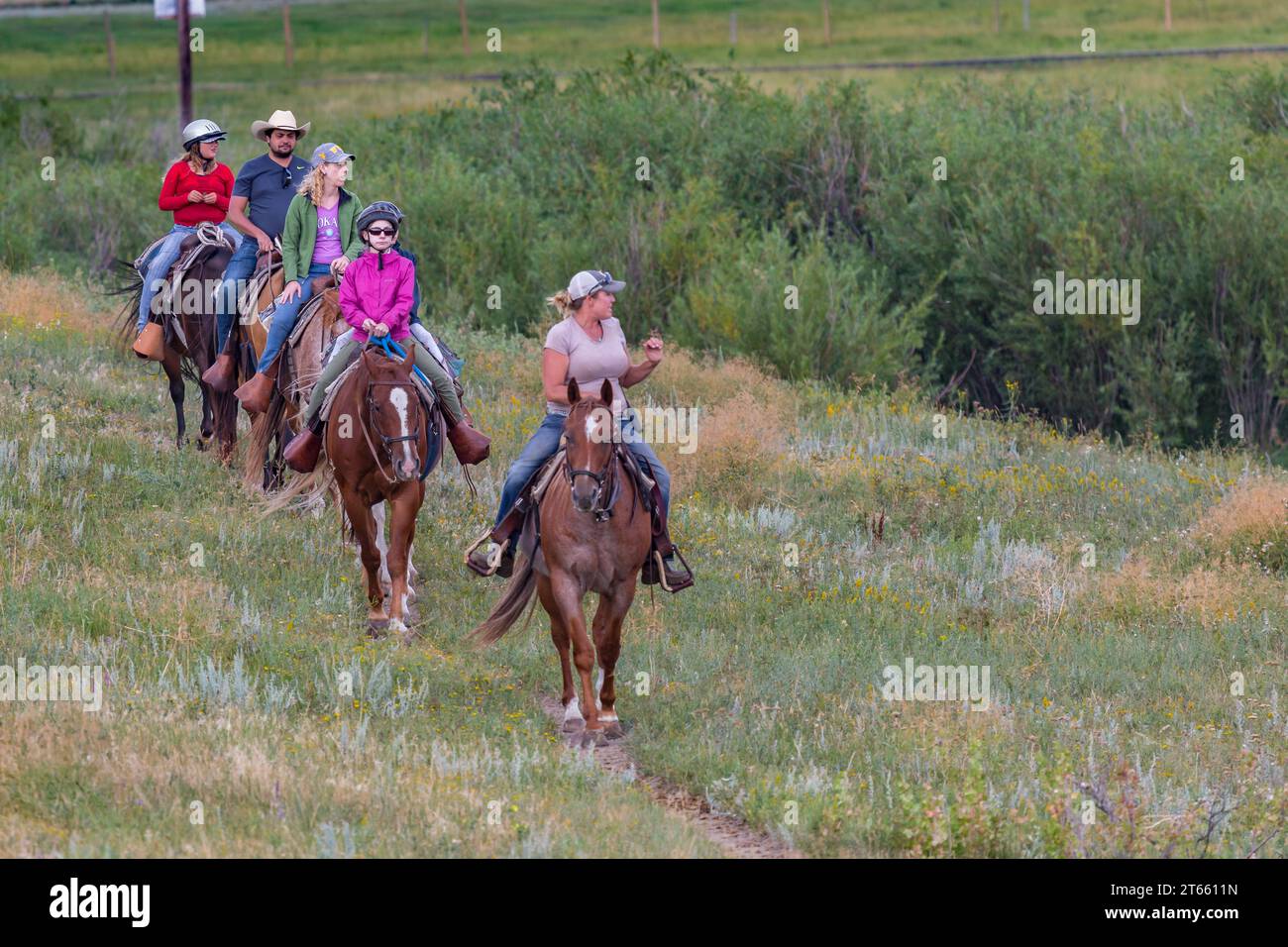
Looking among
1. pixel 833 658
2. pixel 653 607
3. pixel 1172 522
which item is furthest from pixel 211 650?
pixel 1172 522

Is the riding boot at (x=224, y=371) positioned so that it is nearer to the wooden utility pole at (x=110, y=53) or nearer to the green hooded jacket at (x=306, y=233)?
the green hooded jacket at (x=306, y=233)

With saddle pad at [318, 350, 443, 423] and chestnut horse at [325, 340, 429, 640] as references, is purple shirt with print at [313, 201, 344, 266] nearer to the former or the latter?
saddle pad at [318, 350, 443, 423]

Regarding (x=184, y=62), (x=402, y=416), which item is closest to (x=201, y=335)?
(x=402, y=416)

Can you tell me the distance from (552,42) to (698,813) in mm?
62020

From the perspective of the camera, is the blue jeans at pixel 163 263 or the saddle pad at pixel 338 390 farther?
the blue jeans at pixel 163 263

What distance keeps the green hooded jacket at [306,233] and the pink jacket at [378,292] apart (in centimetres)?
153

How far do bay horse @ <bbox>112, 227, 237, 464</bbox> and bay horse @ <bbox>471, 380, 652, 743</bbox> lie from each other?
249 inches

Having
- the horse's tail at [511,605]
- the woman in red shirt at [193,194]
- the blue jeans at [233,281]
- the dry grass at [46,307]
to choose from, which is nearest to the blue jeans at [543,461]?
the horse's tail at [511,605]

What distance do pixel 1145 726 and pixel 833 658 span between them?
2114 millimetres

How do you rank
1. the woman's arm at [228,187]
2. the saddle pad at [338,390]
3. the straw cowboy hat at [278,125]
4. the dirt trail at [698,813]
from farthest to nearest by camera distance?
the woman's arm at [228,187] < the straw cowboy hat at [278,125] < the saddle pad at [338,390] < the dirt trail at [698,813]

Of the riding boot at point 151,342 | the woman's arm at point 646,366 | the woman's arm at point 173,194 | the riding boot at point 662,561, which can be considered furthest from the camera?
the riding boot at point 151,342

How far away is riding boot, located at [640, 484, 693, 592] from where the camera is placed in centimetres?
1048

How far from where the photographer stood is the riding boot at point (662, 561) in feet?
34.4

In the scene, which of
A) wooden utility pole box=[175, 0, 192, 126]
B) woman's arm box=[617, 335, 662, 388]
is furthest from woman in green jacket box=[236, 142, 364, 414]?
wooden utility pole box=[175, 0, 192, 126]
